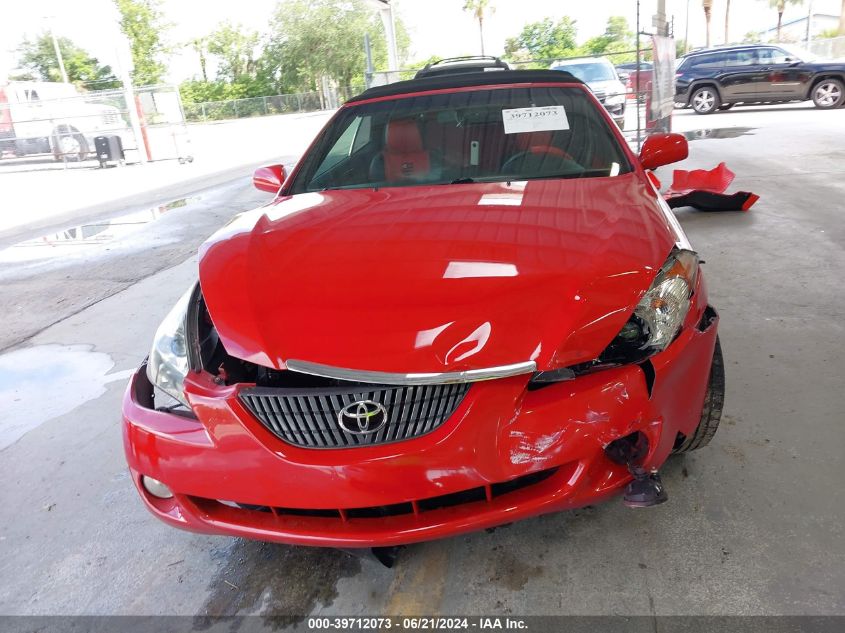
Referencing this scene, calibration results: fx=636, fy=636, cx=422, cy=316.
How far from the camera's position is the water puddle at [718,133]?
37.2 ft

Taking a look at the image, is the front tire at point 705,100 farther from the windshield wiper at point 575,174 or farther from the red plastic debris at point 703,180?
the windshield wiper at point 575,174

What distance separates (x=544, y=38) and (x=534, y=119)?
53135 mm

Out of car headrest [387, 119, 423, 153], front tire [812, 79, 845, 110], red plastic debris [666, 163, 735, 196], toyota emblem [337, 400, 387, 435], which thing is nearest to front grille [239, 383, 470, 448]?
toyota emblem [337, 400, 387, 435]

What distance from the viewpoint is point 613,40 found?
4466 centimetres

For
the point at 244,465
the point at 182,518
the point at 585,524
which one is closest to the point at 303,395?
the point at 244,465

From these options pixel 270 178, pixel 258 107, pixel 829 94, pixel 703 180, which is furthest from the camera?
pixel 258 107

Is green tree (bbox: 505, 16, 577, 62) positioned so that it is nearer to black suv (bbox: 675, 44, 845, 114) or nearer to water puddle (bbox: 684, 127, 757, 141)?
black suv (bbox: 675, 44, 845, 114)

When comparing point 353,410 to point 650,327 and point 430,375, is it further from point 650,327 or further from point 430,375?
point 650,327

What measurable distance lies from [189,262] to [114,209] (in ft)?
15.4

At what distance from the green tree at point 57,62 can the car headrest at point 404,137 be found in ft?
165

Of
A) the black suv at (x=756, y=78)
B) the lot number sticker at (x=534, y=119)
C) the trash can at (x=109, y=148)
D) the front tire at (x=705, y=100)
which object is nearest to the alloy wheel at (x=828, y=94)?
the black suv at (x=756, y=78)

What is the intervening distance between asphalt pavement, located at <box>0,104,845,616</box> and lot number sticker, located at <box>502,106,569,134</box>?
1395 millimetres

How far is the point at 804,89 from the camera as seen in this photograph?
14.3 meters

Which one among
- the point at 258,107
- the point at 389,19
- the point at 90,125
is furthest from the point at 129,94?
the point at 258,107
